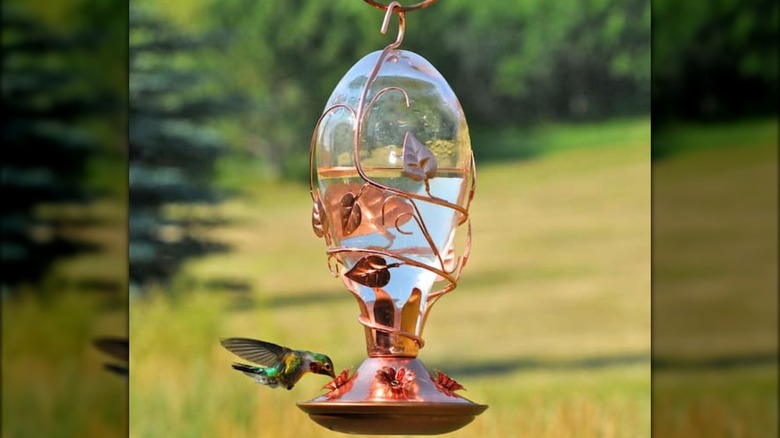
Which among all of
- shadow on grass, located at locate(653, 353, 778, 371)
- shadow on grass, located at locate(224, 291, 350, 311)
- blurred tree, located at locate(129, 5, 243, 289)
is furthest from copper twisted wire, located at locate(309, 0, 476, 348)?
blurred tree, located at locate(129, 5, 243, 289)

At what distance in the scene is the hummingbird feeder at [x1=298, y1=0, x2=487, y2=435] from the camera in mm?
1968

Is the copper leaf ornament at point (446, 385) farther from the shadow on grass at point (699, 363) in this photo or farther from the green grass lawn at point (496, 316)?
the green grass lawn at point (496, 316)

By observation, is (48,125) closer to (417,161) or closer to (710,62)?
(417,161)

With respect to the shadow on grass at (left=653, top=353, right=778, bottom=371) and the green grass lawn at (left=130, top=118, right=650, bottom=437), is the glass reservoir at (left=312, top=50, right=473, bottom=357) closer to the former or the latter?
the shadow on grass at (left=653, top=353, right=778, bottom=371)

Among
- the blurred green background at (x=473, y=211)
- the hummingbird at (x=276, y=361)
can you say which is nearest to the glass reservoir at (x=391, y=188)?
the hummingbird at (x=276, y=361)

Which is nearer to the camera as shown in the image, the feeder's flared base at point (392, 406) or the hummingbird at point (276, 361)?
the feeder's flared base at point (392, 406)

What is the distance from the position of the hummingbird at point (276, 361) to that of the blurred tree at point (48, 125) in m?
0.41

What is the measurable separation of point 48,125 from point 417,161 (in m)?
0.59

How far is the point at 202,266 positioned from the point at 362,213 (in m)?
5.43

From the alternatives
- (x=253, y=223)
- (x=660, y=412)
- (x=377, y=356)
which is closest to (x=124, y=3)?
(x=377, y=356)

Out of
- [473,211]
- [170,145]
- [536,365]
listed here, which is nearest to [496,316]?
[536,365]

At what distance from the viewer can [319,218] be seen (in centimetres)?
209

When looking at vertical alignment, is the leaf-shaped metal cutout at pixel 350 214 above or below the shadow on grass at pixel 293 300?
above

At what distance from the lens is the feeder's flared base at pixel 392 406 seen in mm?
1853
